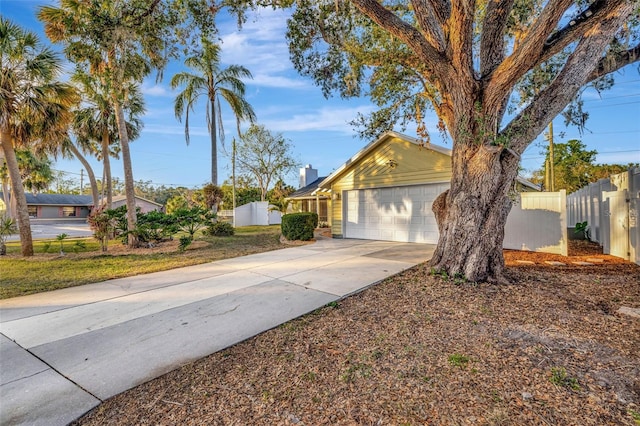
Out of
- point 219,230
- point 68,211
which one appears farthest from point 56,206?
point 219,230

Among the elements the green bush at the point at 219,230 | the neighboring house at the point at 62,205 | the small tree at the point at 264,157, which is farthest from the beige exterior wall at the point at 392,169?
the neighboring house at the point at 62,205

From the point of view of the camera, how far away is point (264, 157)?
98.6 feet

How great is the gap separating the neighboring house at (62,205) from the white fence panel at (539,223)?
35284mm

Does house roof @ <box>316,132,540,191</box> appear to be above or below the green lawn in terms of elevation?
above

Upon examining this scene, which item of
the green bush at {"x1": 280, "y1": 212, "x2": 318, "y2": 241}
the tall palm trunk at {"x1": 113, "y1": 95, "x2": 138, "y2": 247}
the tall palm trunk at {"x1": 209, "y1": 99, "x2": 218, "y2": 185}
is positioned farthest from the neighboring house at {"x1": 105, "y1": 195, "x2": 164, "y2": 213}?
the green bush at {"x1": 280, "y1": 212, "x2": 318, "y2": 241}

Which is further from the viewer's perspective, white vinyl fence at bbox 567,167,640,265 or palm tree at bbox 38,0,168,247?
white vinyl fence at bbox 567,167,640,265

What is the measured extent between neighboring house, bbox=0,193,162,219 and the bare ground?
35.6 meters

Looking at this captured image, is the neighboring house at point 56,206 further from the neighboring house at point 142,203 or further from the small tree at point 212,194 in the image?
the small tree at point 212,194

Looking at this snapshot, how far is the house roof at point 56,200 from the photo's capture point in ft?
109

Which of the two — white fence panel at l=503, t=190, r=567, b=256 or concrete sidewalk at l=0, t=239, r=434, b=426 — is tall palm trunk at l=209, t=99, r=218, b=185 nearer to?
concrete sidewalk at l=0, t=239, r=434, b=426

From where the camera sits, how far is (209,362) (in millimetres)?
2762

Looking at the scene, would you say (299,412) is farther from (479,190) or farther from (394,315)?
(479,190)

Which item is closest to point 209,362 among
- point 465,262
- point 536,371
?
point 536,371

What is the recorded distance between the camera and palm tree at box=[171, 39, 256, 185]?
44.7 feet
